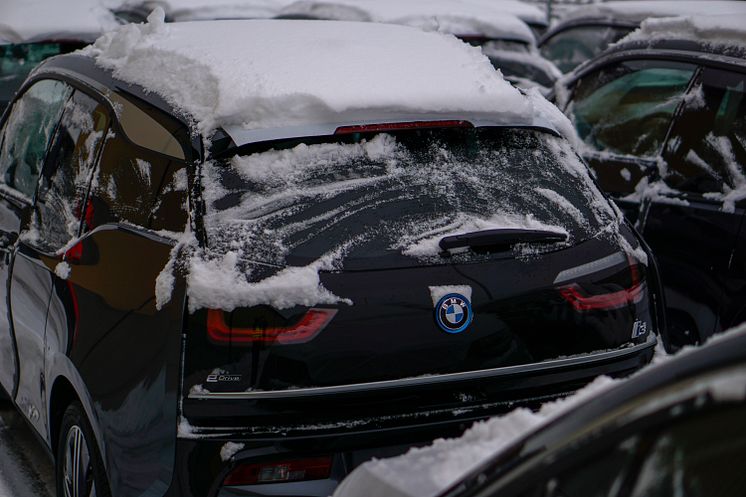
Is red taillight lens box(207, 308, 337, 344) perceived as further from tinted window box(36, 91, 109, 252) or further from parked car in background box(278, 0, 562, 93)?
parked car in background box(278, 0, 562, 93)

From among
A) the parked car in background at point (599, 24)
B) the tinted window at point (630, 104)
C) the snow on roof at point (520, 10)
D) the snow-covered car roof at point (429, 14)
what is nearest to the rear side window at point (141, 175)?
the tinted window at point (630, 104)

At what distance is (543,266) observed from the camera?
3051 mm

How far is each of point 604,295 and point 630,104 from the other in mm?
2567

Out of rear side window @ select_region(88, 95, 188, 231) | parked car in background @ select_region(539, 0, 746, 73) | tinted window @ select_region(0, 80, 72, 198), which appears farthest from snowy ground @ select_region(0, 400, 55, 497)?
parked car in background @ select_region(539, 0, 746, 73)

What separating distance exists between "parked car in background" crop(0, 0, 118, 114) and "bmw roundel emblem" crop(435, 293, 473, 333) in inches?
243

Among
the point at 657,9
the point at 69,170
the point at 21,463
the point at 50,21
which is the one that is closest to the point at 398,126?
the point at 69,170

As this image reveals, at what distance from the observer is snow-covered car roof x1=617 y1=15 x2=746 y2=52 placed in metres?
4.86

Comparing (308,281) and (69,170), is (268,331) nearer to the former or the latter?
(308,281)

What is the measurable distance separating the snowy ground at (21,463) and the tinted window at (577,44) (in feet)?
23.2

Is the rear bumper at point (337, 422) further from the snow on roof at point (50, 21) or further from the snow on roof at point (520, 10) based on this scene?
the snow on roof at point (520, 10)

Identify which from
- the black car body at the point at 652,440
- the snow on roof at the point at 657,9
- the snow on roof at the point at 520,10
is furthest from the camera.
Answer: the snow on roof at the point at 520,10

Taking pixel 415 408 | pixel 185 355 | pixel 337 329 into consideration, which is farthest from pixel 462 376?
pixel 185 355

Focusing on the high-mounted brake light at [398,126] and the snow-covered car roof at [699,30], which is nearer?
the high-mounted brake light at [398,126]

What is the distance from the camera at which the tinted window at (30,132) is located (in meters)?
4.09
